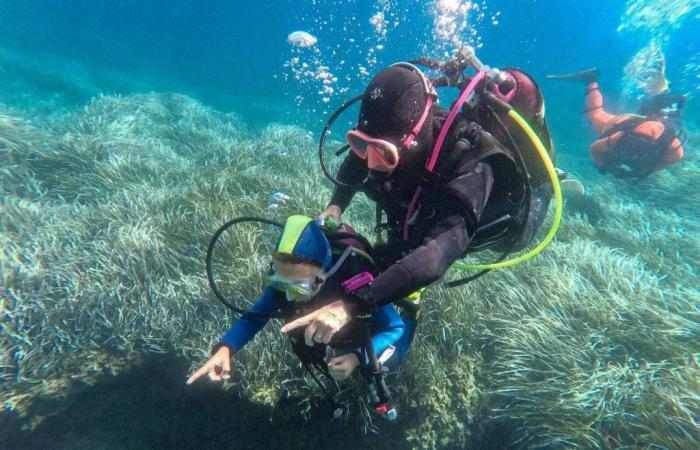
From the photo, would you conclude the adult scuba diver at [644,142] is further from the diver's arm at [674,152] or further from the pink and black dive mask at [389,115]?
the pink and black dive mask at [389,115]

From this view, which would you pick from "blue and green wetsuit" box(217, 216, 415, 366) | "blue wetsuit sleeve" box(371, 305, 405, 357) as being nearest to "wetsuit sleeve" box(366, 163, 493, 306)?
"blue and green wetsuit" box(217, 216, 415, 366)

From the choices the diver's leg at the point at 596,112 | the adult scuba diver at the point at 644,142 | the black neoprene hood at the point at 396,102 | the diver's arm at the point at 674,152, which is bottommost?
the diver's arm at the point at 674,152

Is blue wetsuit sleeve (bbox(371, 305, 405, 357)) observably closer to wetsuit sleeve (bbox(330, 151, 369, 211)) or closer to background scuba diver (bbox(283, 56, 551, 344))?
background scuba diver (bbox(283, 56, 551, 344))

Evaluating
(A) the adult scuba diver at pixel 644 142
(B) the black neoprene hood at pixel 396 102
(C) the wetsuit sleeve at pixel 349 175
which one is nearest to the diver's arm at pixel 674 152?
(A) the adult scuba diver at pixel 644 142

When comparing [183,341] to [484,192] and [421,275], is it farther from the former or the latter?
[484,192]


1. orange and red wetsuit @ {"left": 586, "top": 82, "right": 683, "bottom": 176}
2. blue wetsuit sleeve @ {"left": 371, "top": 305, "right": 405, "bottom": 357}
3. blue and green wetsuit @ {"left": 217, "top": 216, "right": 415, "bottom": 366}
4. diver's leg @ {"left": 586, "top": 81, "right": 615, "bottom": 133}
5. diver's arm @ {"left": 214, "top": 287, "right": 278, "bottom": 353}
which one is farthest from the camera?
diver's leg @ {"left": 586, "top": 81, "right": 615, "bottom": 133}

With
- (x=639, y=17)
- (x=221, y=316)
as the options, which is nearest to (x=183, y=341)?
(x=221, y=316)

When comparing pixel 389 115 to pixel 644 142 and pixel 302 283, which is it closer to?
pixel 302 283

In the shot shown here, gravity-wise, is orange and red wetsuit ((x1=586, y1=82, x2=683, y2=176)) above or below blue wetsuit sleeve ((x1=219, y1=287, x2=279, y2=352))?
below

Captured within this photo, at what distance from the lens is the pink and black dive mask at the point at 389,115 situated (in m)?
1.75

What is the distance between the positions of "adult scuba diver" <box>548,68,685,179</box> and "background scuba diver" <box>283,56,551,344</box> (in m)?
7.24

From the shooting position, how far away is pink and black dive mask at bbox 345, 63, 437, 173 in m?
1.75

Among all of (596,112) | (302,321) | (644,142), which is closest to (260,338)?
(302,321)

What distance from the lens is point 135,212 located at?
220 inches
